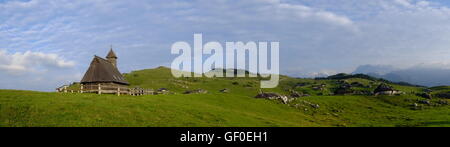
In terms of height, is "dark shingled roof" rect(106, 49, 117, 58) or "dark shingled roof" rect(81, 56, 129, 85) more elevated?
"dark shingled roof" rect(106, 49, 117, 58)

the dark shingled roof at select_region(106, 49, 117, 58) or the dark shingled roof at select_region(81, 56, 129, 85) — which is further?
the dark shingled roof at select_region(106, 49, 117, 58)

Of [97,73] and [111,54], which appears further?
[111,54]

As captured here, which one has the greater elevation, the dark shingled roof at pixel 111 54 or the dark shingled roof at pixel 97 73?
the dark shingled roof at pixel 111 54

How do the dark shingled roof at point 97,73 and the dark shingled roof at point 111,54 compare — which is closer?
the dark shingled roof at point 97,73

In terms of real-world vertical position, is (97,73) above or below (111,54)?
below
